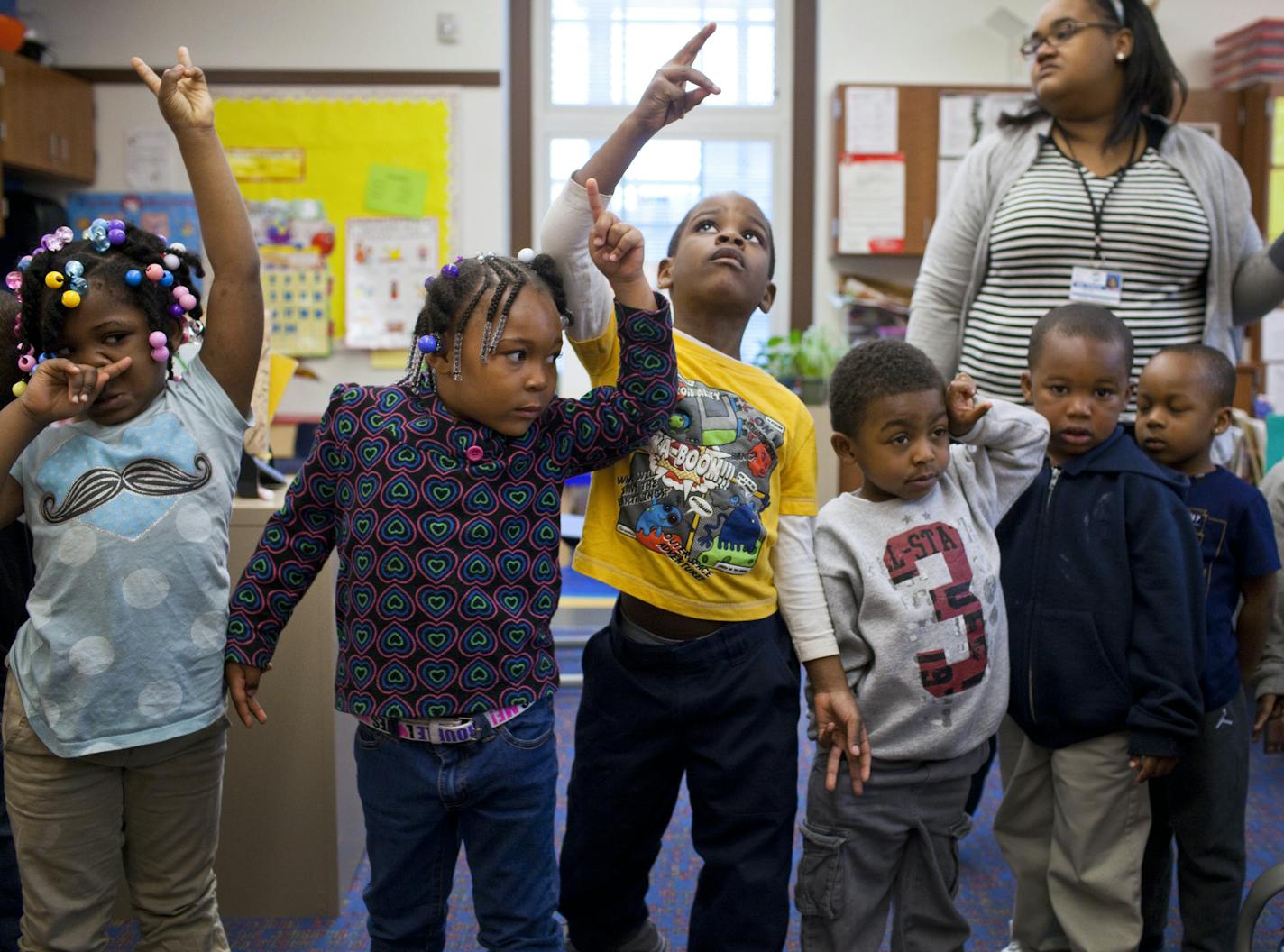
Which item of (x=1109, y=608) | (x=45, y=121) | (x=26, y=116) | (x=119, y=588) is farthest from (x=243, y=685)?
(x=45, y=121)

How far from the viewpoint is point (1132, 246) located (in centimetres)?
186

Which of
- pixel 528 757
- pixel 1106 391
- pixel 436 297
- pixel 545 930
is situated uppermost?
pixel 436 297

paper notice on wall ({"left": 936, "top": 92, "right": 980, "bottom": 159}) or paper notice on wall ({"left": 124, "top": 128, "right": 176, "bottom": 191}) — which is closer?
paper notice on wall ({"left": 936, "top": 92, "right": 980, "bottom": 159})

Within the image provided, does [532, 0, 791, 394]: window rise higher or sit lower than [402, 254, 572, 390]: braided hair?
higher

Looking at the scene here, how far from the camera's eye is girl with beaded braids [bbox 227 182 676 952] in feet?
4.16

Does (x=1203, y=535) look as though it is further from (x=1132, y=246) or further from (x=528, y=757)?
(x=528, y=757)

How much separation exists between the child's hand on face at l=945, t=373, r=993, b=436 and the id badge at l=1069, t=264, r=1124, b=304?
55 cm

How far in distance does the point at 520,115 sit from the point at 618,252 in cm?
409

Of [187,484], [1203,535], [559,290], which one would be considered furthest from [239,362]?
[1203,535]

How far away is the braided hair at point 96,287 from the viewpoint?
1.30 m

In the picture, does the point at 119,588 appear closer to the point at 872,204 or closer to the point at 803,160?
the point at 872,204

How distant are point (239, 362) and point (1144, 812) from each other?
1.36m

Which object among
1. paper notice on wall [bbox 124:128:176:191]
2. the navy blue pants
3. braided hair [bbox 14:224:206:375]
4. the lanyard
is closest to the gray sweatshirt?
the navy blue pants

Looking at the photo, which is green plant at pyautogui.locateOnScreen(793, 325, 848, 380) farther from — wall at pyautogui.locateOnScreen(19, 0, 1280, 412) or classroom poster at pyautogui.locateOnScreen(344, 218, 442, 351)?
classroom poster at pyautogui.locateOnScreen(344, 218, 442, 351)
